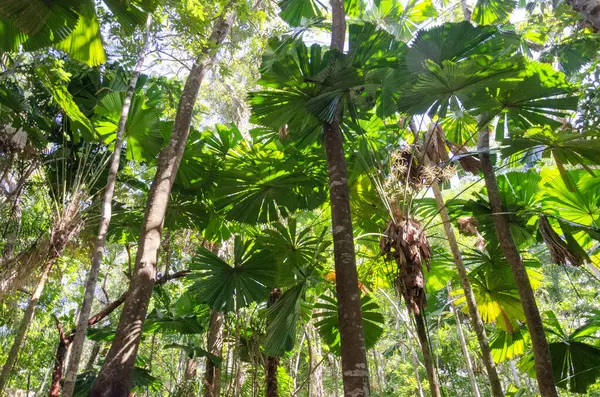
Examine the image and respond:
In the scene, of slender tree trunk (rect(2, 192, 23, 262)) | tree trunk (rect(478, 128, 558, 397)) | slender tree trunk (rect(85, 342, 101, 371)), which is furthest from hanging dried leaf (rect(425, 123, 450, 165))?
slender tree trunk (rect(85, 342, 101, 371))

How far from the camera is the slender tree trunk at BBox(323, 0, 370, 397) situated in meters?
2.60

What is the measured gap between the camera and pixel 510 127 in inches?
188

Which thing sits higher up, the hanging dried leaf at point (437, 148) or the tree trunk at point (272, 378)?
the hanging dried leaf at point (437, 148)

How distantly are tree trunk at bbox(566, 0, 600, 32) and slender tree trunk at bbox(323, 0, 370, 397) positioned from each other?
2.41m

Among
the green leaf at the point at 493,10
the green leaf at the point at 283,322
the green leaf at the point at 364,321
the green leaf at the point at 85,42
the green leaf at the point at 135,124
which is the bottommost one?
the green leaf at the point at 283,322

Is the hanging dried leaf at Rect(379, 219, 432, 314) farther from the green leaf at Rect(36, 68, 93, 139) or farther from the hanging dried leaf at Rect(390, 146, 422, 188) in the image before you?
the green leaf at Rect(36, 68, 93, 139)

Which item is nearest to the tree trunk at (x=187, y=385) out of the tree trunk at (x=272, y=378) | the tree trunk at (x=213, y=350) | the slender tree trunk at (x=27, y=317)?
the tree trunk at (x=213, y=350)

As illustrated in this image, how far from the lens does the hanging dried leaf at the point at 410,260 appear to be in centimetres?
359

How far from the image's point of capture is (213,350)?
20.2 ft

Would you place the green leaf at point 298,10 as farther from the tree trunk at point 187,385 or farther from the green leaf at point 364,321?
the tree trunk at point 187,385

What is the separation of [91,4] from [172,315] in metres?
4.79

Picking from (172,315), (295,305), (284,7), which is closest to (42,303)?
(172,315)

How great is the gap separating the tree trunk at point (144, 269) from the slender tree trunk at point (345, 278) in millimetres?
1650

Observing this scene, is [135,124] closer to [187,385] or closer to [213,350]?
[213,350]
